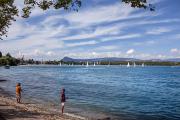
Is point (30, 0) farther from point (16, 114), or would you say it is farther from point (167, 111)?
point (167, 111)

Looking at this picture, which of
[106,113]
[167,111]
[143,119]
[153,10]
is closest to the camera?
[153,10]

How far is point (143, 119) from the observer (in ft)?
123

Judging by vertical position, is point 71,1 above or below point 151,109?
above

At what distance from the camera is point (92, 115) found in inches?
1484

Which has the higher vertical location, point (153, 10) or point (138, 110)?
Answer: point (153, 10)

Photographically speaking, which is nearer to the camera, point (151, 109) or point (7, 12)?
point (7, 12)

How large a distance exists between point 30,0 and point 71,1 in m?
2.53

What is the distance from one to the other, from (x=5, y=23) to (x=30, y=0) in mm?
14850

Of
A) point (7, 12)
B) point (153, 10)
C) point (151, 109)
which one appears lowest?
point (151, 109)

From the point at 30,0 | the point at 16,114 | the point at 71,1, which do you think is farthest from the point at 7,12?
the point at 71,1

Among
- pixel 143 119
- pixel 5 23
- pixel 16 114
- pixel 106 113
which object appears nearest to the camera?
pixel 16 114

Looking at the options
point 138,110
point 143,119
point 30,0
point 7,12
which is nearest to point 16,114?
point 7,12

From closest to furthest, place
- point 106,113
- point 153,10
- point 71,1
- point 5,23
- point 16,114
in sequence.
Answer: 1. point 153,10
2. point 71,1
3. point 16,114
4. point 5,23
5. point 106,113

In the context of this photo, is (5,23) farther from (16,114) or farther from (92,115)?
(92,115)
